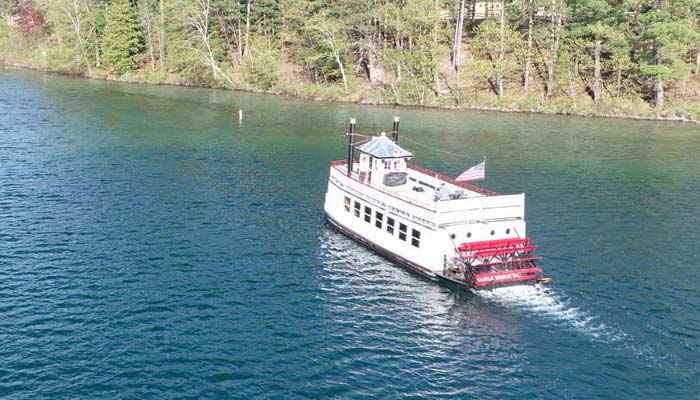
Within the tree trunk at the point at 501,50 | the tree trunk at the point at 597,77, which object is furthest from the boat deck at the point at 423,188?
the tree trunk at the point at 597,77

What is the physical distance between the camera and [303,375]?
43875mm

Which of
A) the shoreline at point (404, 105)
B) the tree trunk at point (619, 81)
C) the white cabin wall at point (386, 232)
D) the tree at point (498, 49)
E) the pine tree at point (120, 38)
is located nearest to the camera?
the white cabin wall at point (386, 232)

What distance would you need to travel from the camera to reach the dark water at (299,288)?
43.8 meters

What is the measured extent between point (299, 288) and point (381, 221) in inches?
474

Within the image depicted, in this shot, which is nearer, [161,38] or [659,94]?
[659,94]

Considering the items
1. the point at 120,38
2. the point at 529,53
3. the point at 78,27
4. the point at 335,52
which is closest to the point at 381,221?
the point at 529,53

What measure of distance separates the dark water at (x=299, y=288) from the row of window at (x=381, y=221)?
3.08m

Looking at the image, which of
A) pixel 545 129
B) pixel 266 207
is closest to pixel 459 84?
pixel 545 129

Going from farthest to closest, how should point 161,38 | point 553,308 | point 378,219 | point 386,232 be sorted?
1. point 161,38
2. point 378,219
3. point 386,232
4. point 553,308

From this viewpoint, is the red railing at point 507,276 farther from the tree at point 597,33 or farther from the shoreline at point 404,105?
the tree at point 597,33

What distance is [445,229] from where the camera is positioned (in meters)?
58.1

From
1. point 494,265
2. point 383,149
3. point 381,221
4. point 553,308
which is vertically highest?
point 383,149

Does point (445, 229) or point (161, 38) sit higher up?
point (161, 38)

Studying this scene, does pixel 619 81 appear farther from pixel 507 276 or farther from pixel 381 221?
pixel 507 276
